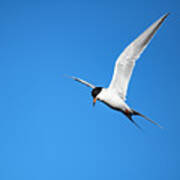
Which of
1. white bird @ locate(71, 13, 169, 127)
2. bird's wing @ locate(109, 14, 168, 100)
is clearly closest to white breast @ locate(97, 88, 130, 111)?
white bird @ locate(71, 13, 169, 127)

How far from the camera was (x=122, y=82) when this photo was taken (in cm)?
880

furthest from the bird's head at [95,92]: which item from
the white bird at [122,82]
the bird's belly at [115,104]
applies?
the bird's belly at [115,104]

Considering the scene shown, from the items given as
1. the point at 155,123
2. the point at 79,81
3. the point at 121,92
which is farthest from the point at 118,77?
the point at 155,123

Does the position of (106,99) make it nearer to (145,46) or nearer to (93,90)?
(93,90)

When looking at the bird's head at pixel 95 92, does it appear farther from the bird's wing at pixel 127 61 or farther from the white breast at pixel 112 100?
the bird's wing at pixel 127 61

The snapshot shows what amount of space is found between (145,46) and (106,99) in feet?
5.11

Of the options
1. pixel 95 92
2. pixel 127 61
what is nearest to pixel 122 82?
pixel 127 61

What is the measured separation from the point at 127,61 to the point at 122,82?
1.84 feet

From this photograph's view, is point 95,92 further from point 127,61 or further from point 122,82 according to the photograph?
point 127,61

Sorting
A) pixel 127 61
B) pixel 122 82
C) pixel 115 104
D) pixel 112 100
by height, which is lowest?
pixel 115 104

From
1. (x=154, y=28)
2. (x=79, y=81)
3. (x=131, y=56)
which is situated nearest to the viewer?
(x=154, y=28)

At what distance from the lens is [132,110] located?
8516 mm

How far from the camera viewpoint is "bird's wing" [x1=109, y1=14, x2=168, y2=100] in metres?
7.87

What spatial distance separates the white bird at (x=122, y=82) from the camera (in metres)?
8.17
